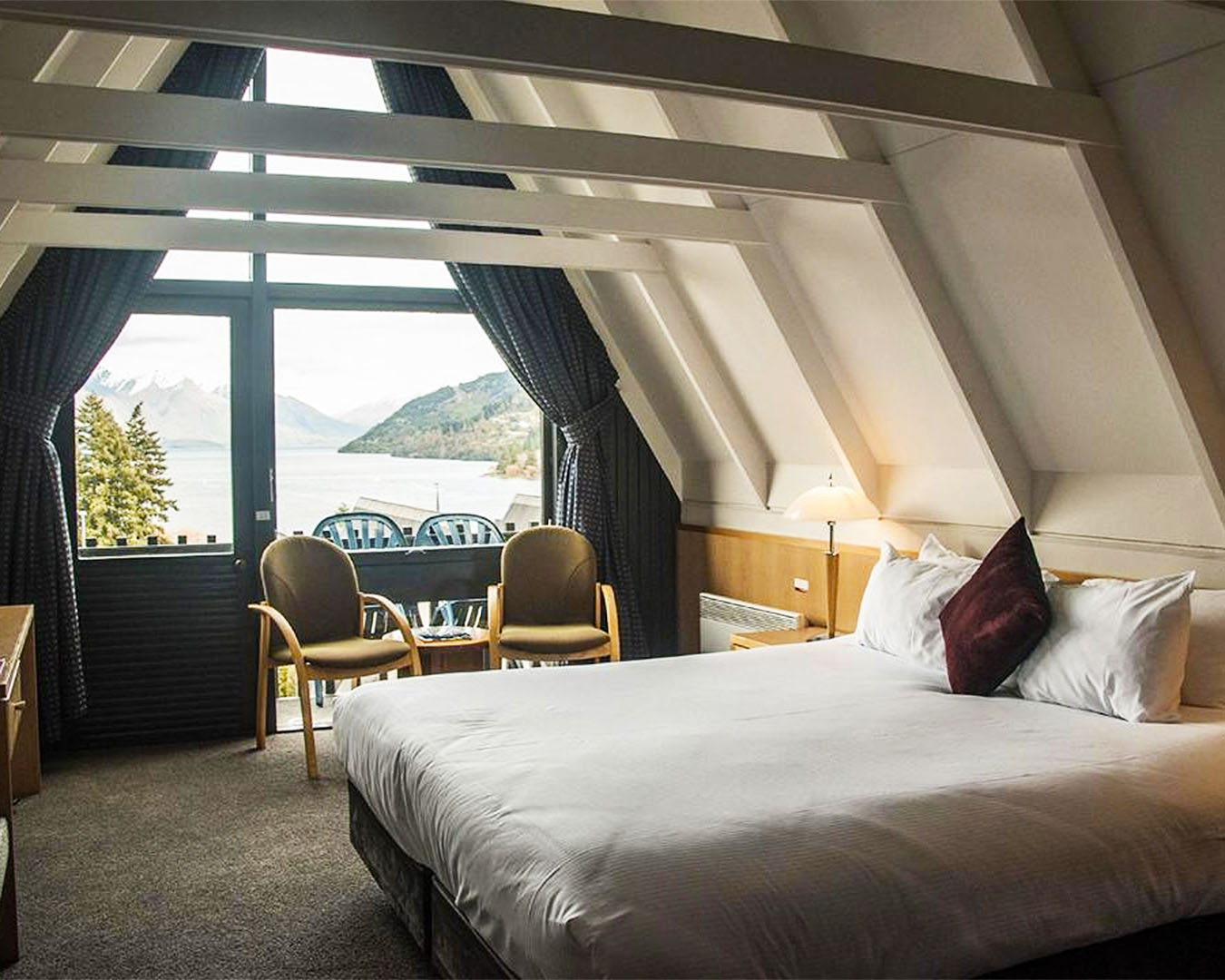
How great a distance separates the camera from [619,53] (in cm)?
285

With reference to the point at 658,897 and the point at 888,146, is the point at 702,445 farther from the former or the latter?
the point at 658,897

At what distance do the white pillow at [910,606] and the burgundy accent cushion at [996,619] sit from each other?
159mm

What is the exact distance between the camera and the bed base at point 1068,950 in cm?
254

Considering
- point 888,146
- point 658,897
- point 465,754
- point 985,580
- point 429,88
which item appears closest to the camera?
point 658,897

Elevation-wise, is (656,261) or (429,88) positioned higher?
(429,88)

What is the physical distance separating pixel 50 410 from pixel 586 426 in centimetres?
259

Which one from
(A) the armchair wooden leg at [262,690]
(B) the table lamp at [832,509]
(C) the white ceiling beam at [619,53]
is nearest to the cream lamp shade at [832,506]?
(B) the table lamp at [832,509]

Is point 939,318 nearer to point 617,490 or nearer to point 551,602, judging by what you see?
point 551,602

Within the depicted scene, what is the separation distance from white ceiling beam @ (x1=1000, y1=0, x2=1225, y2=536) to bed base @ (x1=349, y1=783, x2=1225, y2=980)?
1.54 meters

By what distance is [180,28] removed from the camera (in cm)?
250

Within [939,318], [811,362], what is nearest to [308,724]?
[811,362]

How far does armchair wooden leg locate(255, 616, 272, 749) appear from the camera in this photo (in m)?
5.47

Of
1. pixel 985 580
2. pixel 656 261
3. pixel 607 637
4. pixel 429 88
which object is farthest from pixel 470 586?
pixel 985 580

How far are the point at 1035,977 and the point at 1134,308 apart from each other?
2.02m
